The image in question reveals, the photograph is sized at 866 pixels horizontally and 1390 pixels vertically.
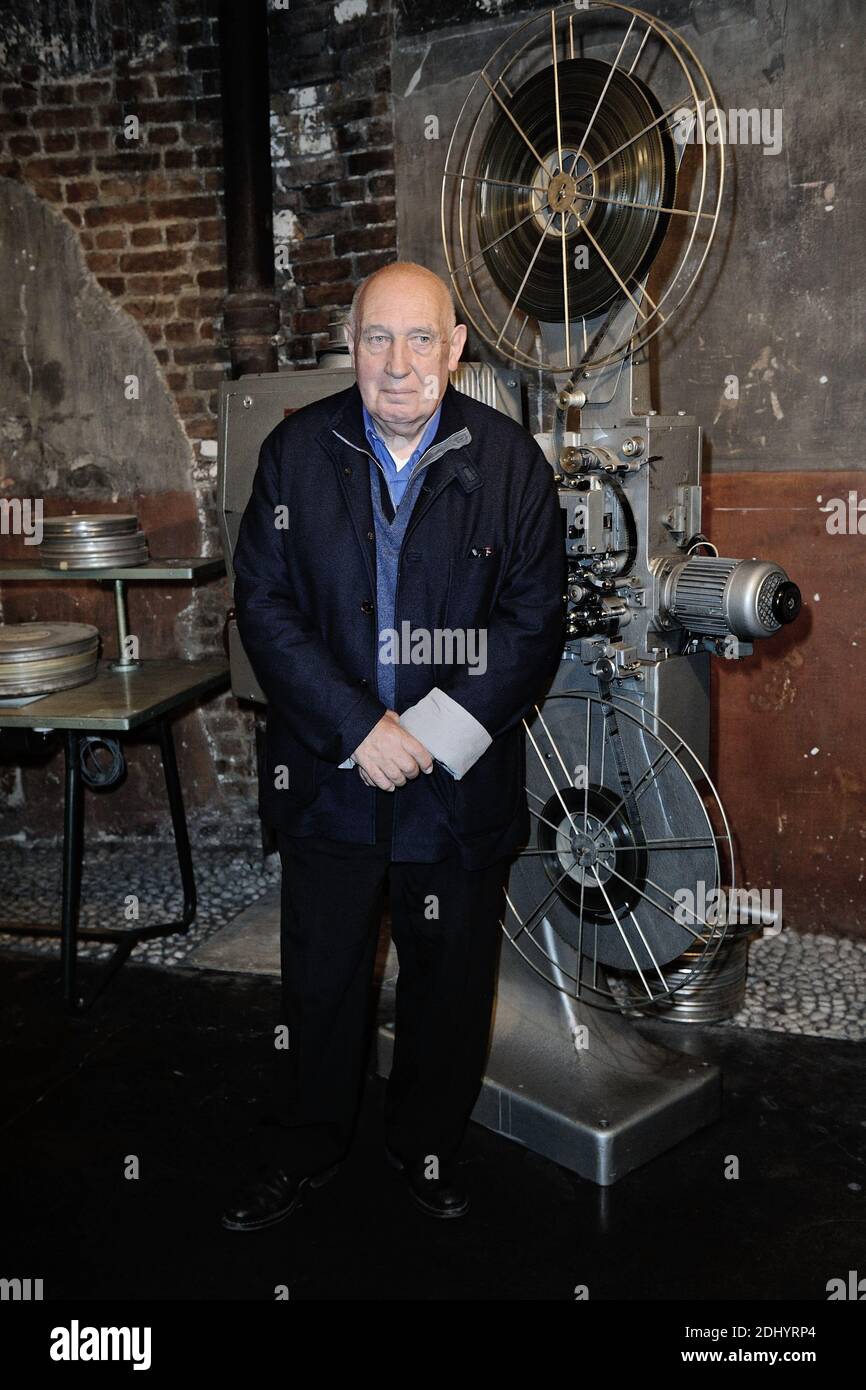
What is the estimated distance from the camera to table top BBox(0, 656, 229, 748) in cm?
325

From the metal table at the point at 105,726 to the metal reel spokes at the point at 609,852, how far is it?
122 cm

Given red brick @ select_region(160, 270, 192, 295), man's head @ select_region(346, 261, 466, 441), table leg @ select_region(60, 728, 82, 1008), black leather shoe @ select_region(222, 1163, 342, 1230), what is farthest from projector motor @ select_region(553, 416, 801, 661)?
red brick @ select_region(160, 270, 192, 295)

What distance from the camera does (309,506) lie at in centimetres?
218

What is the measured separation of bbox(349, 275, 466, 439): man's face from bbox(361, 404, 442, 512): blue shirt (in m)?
0.06

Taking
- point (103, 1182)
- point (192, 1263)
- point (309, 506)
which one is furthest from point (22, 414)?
point (192, 1263)

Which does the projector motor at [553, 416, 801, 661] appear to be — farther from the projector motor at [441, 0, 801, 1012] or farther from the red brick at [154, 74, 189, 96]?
the red brick at [154, 74, 189, 96]

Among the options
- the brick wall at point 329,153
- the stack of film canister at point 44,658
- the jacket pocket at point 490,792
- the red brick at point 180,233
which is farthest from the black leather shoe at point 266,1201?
the red brick at point 180,233

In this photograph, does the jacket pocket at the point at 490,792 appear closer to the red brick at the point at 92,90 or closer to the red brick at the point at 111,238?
the red brick at the point at 111,238

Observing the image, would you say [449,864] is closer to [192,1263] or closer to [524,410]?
[192,1263]

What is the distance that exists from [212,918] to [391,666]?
6.37 ft

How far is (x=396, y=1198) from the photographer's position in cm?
240

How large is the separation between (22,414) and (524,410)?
2204 mm

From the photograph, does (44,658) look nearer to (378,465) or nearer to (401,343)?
(378,465)

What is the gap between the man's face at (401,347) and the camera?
2100 millimetres
